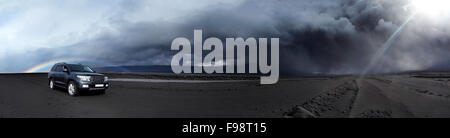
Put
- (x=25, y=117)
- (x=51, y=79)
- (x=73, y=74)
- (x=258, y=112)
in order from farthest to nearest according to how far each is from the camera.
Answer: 1. (x=51, y=79)
2. (x=73, y=74)
3. (x=258, y=112)
4. (x=25, y=117)

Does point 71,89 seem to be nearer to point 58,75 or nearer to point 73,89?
point 73,89

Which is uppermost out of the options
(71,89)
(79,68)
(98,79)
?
(79,68)

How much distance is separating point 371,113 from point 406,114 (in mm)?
1516

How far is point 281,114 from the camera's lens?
7.86 meters

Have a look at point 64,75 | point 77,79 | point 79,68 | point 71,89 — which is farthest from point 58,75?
point 77,79

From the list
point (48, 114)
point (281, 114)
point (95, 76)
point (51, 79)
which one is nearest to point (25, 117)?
point (48, 114)

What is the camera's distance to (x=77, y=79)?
12000 millimetres

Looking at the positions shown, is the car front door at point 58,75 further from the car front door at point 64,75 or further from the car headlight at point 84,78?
the car headlight at point 84,78

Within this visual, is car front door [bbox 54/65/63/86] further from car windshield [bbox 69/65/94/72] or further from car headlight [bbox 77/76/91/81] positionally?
car headlight [bbox 77/76/91/81]

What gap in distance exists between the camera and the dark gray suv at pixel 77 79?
12.0 meters

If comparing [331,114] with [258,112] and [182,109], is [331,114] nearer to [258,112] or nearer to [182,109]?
[258,112]

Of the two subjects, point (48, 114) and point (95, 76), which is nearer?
point (48, 114)

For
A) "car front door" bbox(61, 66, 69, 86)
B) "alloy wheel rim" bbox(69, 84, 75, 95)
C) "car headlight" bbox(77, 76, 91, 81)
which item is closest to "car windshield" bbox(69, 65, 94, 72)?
"car front door" bbox(61, 66, 69, 86)

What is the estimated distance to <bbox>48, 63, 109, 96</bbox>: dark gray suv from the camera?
12.0m
